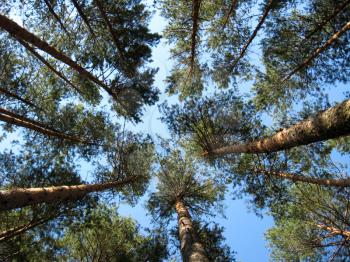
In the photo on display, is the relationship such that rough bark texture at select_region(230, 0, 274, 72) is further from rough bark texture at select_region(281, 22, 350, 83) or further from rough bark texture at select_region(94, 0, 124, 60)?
rough bark texture at select_region(94, 0, 124, 60)

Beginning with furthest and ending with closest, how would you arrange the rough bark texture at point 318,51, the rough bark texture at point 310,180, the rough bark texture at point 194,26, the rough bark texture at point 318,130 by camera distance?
the rough bark texture at point 310,180 < the rough bark texture at point 318,51 < the rough bark texture at point 194,26 < the rough bark texture at point 318,130

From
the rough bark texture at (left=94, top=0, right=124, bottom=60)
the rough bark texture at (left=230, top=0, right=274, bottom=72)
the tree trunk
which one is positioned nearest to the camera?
the tree trunk

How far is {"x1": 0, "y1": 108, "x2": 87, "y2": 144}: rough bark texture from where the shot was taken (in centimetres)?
870

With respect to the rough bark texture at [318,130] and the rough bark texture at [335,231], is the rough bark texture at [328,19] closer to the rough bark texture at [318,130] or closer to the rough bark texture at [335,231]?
the rough bark texture at [318,130]

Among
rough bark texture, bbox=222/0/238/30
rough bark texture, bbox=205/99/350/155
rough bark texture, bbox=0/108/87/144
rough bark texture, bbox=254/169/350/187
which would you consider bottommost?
rough bark texture, bbox=205/99/350/155

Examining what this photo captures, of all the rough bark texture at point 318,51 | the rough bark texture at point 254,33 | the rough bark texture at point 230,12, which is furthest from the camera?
the rough bark texture at point 230,12

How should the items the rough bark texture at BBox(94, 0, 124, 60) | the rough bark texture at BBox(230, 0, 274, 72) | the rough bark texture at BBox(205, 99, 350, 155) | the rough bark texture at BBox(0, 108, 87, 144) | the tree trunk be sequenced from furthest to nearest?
the rough bark texture at BBox(230, 0, 274, 72) < the rough bark texture at BBox(94, 0, 124, 60) < the rough bark texture at BBox(0, 108, 87, 144) < the tree trunk < the rough bark texture at BBox(205, 99, 350, 155)

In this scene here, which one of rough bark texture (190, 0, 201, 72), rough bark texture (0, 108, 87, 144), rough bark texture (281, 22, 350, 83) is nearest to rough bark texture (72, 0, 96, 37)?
rough bark texture (190, 0, 201, 72)

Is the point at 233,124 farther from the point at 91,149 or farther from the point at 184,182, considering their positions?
the point at 91,149

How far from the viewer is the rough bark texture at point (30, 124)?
28.6 feet

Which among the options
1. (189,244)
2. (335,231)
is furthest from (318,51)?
(189,244)

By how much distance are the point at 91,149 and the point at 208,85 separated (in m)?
5.40

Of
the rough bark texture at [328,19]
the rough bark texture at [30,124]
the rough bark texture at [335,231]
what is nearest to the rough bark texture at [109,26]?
the rough bark texture at [30,124]

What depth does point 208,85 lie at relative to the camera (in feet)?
45.6
